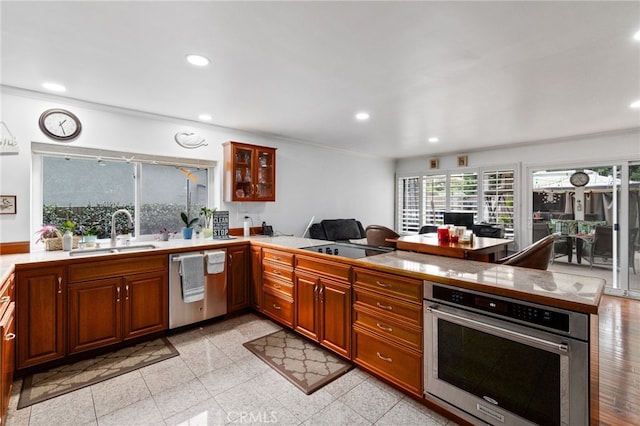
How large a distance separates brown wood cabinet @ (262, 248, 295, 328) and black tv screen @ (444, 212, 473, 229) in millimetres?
3895

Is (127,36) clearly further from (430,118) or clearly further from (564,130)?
(564,130)

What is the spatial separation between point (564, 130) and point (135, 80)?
17.6 ft

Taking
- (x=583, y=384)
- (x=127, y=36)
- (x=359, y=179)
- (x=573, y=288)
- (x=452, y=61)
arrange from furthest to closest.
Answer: (x=359, y=179)
(x=452, y=61)
(x=127, y=36)
(x=573, y=288)
(x=583, y=384)

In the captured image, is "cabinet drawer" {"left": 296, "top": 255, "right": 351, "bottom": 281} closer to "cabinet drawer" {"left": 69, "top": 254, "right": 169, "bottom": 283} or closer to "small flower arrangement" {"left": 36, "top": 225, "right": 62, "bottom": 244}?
"cabinet drawer" {"left": 69, "top": 254, "right": 169, "bottom": 283}

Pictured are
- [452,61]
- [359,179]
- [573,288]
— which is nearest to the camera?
[573,288]

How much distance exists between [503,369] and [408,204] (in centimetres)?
562

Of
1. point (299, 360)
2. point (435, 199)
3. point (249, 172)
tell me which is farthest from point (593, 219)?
point (249, 172)

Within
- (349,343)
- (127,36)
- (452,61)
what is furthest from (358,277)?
(127,36)

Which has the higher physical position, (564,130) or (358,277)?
(564,130)

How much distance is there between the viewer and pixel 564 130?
4254 millimetres

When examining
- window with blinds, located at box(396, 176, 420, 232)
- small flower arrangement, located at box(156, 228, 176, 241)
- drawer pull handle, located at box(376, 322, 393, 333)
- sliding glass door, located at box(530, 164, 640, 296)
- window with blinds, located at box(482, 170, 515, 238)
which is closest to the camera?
drawer pull handle, located at box(376, 322, 393, 333)

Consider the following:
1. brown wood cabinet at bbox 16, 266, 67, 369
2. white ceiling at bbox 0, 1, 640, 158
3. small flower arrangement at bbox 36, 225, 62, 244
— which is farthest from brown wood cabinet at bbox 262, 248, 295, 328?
small flower arrangement at bbox 36, 225, 62, 244

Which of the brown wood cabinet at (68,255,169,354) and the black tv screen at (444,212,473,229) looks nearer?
the brown wood cabinet at (68,255,169,354)

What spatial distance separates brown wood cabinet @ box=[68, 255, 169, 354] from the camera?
2.51m
